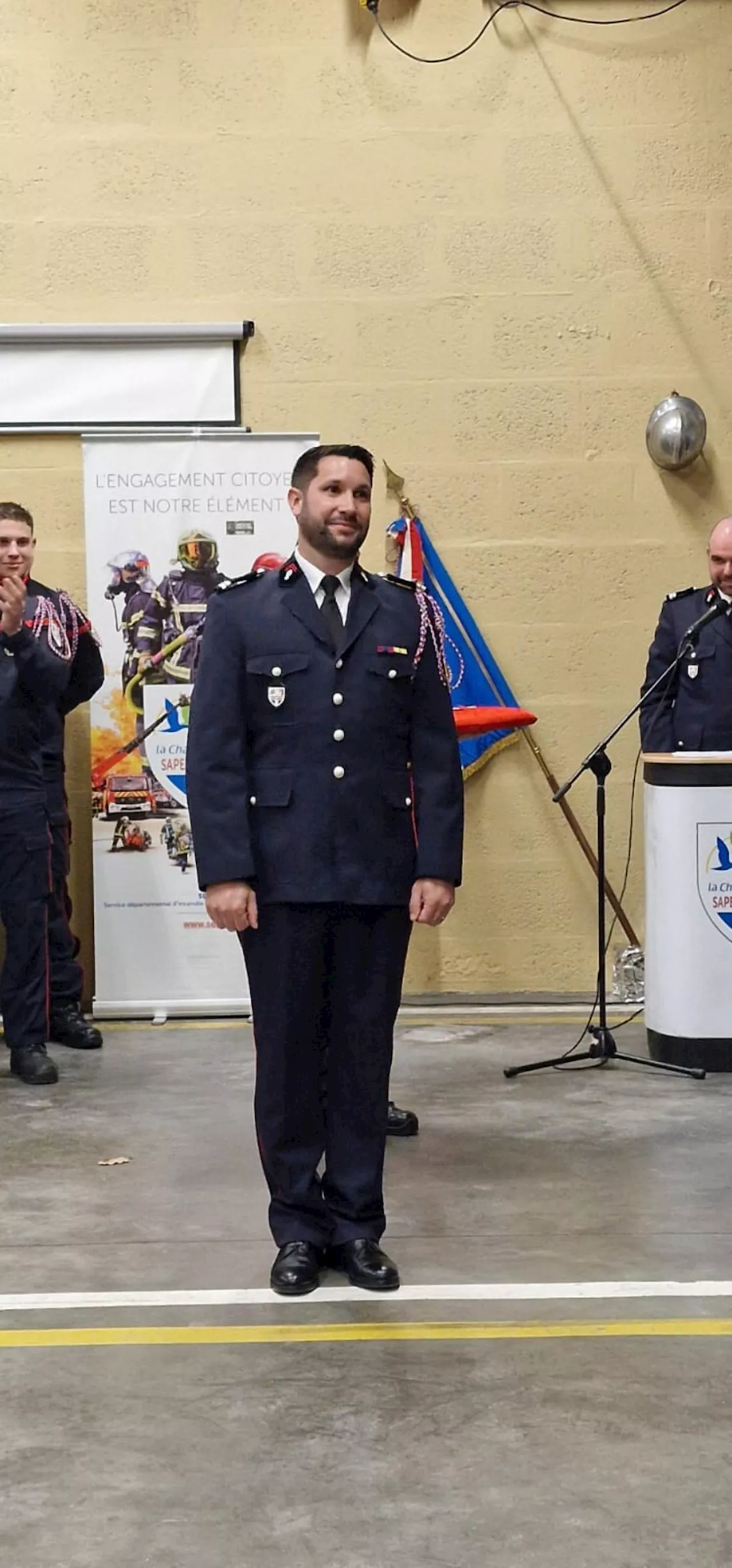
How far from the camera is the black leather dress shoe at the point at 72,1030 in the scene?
222 inches

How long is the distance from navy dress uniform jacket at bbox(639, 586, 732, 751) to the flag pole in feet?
1.89

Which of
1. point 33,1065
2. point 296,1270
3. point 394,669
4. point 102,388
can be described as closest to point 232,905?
point 394,669

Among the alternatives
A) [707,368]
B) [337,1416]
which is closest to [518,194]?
[707,368]

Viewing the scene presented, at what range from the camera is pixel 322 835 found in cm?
319

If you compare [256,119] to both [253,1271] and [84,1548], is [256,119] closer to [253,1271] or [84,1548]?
[253,1271]

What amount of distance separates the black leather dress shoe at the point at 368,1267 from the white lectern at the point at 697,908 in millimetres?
2012

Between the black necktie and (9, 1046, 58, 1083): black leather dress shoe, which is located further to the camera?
(9, 1046, 58, 1083): black leather dress shoe

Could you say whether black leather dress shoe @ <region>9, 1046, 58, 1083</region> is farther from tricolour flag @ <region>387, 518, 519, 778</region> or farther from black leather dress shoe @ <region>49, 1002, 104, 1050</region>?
tricolour flag @ <region>387, 518, 519, 778</region>

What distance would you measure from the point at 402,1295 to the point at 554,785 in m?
3.19

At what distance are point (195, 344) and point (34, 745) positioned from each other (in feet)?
5.78

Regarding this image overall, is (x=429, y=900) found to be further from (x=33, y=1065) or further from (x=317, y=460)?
(x=33, y=1065)

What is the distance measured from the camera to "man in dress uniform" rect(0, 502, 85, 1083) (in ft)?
17.0

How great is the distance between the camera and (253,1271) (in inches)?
133

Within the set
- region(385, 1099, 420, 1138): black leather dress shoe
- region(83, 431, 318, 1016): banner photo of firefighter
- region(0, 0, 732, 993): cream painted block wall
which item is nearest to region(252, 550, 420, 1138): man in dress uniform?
region(385, 1099, 420, 1138): black leather dress shoe
